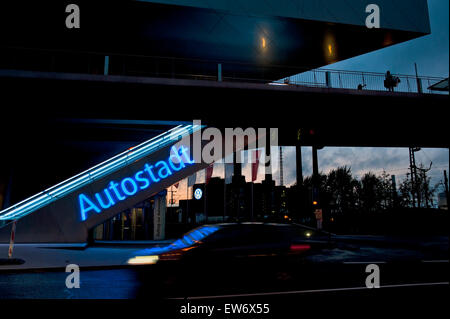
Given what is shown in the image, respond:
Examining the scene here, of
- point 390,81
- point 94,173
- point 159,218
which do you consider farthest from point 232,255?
point 390,81

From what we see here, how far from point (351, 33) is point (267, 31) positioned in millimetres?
5741

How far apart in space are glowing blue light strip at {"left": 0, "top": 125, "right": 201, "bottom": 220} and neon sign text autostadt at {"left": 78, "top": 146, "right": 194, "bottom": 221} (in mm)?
735

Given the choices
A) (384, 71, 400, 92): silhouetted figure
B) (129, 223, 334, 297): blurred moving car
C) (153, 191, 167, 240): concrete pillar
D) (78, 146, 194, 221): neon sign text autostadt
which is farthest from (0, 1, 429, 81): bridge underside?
(129, 223, 334, 297): blurred moving car

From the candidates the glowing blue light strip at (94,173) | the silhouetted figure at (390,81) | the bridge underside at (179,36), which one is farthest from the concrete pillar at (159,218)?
the silhouetted figure at (390,81)

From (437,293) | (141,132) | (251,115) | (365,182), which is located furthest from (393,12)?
(365,182)

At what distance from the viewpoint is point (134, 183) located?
575 inches

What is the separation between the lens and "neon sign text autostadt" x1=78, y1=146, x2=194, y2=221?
13992 millimetres

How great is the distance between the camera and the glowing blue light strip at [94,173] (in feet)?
45.1

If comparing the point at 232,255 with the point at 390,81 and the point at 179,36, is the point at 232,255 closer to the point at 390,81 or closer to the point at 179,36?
the point at 390,81

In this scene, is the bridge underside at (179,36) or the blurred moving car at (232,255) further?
the bridge underside at (179,36)

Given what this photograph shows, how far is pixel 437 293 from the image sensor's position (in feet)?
17.8

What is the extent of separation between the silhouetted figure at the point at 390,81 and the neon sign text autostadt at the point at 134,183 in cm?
1246

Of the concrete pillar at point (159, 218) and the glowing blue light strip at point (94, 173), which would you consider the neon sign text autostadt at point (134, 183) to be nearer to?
Result: the glowing blue light strip at point (94, 173)
